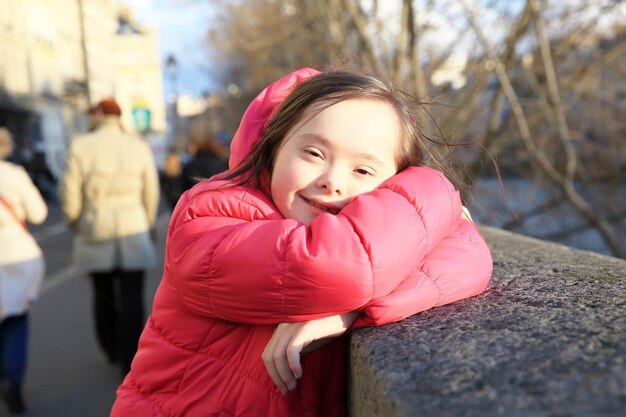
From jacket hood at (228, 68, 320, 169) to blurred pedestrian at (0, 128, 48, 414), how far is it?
2725 millimetres

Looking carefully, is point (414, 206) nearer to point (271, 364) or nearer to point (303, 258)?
point (303, 258)

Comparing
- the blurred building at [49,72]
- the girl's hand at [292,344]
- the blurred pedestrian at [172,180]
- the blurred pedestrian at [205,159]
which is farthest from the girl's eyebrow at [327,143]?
the blurred building at [49,72]

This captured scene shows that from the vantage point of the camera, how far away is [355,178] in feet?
4.82

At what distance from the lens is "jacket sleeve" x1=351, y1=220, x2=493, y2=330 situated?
51.1 inches

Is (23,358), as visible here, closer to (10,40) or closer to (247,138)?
(247,138)

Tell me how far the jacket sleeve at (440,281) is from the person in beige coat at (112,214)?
10.8ft

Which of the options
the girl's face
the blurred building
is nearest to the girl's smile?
the girl's face

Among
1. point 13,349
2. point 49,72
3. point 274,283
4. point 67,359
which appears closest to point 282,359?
point 274,283

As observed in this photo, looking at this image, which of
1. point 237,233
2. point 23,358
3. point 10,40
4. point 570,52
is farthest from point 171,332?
point 10,40

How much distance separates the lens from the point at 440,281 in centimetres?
138

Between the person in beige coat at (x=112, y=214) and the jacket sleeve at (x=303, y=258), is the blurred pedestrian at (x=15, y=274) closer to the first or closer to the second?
the person in beige coat at (x=112, y=214)

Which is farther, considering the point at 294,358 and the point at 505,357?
the point at 294,358

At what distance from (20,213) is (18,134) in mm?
30684

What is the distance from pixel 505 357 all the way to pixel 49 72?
38.1m
